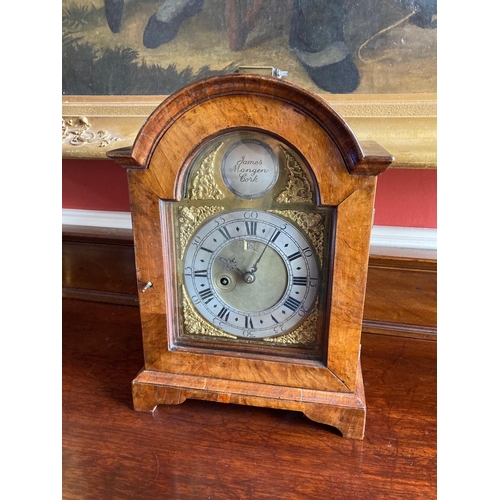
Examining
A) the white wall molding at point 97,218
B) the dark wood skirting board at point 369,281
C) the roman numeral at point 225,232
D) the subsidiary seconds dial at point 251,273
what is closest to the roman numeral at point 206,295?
the subsidiary seconds dial at point 251,273

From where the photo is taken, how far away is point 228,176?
69cm

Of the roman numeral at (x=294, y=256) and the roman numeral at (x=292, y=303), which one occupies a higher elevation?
the roman numeral at (x=294, y=256)

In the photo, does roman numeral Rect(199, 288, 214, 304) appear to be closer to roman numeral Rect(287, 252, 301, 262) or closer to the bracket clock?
the bracket clock

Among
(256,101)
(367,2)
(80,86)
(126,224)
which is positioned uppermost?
(367,2)

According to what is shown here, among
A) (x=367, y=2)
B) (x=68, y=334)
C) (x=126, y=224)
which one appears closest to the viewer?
(x=367, y=2)

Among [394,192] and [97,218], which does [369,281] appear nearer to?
[394,192]

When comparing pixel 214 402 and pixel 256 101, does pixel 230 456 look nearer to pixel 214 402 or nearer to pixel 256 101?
pixel 214 402

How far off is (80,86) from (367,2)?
795 mm

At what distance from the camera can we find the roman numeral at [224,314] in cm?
77

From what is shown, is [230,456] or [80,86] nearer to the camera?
[230,456]

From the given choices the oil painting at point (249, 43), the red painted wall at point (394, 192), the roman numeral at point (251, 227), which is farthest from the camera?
the red painted wall at point (394, 192)

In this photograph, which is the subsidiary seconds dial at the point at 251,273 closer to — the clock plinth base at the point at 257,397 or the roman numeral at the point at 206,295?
the roman numeral at the point at 206,295

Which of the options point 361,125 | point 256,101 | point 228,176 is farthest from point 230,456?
point 361,125

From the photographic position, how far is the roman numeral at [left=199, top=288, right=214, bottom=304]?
0.77 metres
